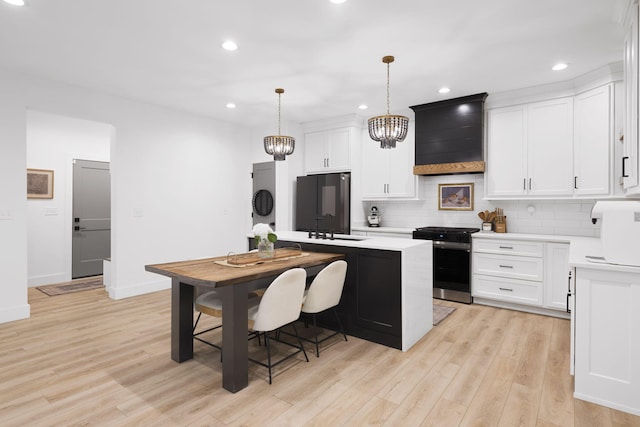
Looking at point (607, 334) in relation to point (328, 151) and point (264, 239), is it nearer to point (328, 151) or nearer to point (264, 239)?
point (264, 239)

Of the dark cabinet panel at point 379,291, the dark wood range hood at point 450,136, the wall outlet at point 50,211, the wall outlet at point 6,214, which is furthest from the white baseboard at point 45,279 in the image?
the dark wood range hood at point 450,136

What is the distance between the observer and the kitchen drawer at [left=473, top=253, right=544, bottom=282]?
4012 mm

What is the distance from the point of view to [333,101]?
4.81 meters

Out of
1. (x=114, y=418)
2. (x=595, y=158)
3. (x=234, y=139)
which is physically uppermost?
(x=234, y=139)

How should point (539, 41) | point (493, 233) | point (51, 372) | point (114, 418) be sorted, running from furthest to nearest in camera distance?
point (493, 233), point (539, 41), point (51, 372), point (114, 418)

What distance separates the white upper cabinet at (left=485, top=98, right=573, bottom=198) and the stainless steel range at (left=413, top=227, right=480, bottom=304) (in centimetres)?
74

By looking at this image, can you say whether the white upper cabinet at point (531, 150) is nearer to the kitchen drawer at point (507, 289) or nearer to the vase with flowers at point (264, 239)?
the kitchen drawer at point (507, 289)

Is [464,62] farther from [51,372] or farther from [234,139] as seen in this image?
[51,372]

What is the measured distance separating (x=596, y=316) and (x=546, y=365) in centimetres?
78

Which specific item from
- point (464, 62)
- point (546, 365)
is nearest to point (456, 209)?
point (464, 62)

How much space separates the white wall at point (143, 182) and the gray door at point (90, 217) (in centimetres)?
182

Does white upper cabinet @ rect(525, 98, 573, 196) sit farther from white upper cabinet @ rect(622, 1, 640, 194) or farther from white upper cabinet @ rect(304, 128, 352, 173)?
white upper cabinet @ rect(304, 128, 352, 173)

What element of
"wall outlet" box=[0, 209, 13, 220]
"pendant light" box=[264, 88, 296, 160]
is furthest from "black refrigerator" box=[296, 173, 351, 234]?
"wall outlet" box=[0, 209, 13, 220]

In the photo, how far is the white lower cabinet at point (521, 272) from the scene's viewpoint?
388 cm
